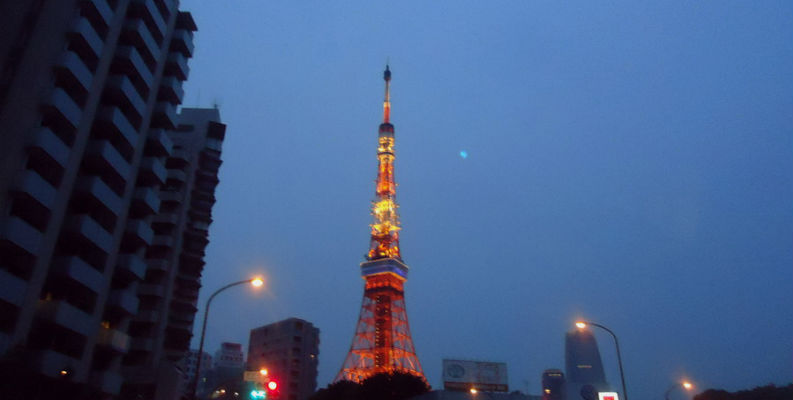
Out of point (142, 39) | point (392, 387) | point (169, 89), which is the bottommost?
point (392, 387)

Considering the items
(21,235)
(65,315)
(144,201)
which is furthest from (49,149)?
(144,201)

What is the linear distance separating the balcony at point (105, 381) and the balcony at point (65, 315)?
3109 mm

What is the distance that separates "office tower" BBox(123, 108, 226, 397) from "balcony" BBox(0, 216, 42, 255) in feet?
47.6

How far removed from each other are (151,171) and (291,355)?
235 feet

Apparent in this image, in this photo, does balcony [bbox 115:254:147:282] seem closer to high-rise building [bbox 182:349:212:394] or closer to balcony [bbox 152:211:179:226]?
balcony [bbox 152:211:179:226]

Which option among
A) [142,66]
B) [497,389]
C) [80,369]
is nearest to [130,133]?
[142,66]

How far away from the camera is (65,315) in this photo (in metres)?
32.8

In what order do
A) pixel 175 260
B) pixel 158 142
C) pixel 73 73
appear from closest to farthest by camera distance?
pixel 73 73 < pixel 158 142 < pixel 175 260

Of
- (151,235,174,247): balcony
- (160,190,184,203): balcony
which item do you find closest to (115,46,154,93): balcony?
(160,190,184,203): balcony

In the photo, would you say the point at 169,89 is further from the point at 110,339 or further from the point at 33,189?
the point at 110,339

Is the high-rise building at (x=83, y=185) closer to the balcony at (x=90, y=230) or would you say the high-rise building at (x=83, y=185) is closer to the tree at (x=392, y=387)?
the balcony at (x=90, y=230)

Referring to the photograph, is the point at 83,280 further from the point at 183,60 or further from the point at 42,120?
the point at 183,60

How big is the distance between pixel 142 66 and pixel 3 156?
44.6 ft

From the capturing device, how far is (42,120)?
108ft
